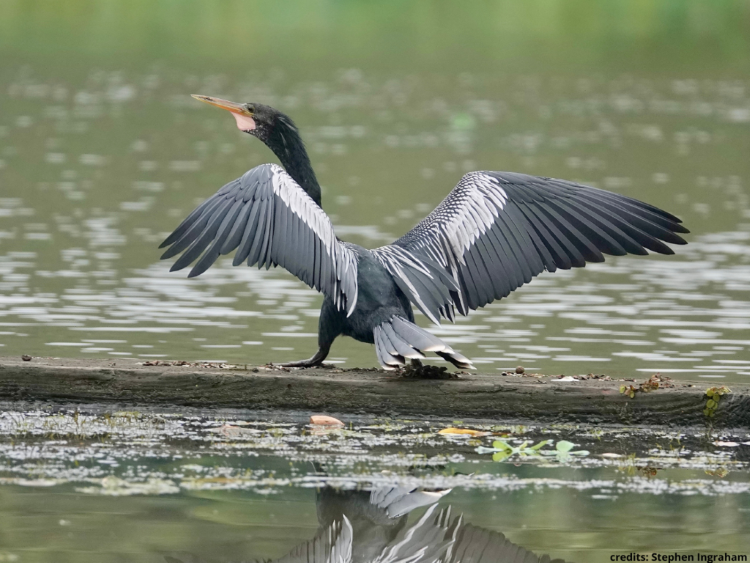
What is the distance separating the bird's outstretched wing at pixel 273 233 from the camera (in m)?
6.61

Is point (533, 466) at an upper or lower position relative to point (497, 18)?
lower

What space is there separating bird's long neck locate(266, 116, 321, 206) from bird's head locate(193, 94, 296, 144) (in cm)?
1

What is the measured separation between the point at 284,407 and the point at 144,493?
1.29 meters

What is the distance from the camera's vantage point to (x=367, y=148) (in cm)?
2145

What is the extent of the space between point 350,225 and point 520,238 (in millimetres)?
7657

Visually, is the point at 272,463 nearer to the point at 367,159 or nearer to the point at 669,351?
the point at 669,351

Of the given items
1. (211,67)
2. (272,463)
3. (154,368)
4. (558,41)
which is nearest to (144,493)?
(272,463)

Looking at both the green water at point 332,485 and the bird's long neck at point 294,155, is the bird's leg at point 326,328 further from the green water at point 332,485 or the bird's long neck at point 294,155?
the bird's long neck at point 294,155

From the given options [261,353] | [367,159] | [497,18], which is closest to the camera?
[261,353]

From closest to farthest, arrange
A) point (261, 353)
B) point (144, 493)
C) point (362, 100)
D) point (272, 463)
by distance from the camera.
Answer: point (144, 493) < point (272, 463) < point (261, 353) < point (362, 100)

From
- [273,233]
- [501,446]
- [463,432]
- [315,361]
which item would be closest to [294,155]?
[273,233]

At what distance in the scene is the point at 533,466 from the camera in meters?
6.20

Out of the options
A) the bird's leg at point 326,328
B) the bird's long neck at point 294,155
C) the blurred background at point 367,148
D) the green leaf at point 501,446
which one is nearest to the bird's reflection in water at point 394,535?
the green leaf at point 501,446

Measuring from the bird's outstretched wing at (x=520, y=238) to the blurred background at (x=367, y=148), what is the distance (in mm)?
1728
